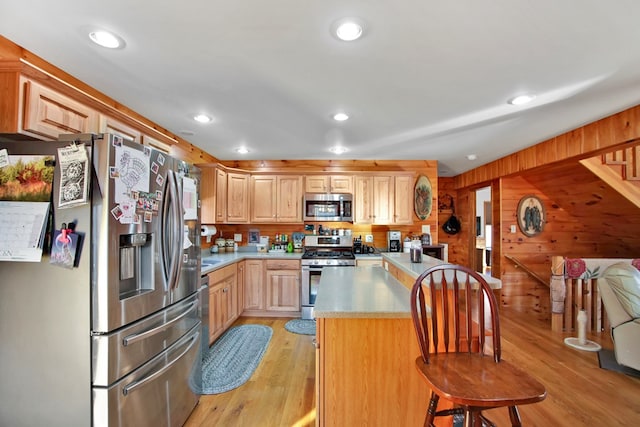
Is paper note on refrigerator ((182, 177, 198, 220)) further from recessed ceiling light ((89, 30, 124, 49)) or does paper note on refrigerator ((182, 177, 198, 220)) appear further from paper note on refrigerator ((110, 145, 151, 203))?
recessed ceiling light ((89, 30, 124, 49))

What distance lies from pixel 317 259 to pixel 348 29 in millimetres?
3053

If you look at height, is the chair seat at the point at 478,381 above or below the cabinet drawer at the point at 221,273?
below

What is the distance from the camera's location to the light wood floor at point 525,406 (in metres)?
1.96

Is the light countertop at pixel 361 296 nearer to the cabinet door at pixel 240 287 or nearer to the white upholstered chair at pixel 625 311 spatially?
the cabinet door at pixel 240 287

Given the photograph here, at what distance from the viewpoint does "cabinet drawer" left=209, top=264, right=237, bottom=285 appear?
293cm

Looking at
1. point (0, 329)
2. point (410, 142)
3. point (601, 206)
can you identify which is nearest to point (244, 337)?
point (0, 329)

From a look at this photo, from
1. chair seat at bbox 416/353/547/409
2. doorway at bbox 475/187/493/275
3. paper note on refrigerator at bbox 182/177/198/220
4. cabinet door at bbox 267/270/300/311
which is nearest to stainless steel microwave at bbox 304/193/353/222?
cabinet door at bbox 267/270/300/311

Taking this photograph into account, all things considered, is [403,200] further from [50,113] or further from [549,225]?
[50,113]

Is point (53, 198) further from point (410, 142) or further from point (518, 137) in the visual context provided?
point (518, 137)

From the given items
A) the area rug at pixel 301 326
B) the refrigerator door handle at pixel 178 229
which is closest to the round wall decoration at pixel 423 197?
the area rug at pixel 301 326

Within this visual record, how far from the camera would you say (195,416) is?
1984 mm

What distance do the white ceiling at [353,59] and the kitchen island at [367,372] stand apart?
4.93ft

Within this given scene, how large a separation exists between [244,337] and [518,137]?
3981mm

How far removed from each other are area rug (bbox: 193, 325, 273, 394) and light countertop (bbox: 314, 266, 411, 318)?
3.91 ft
